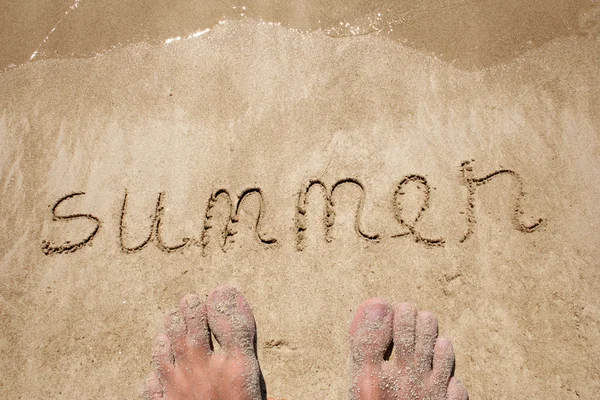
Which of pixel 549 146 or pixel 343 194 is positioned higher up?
pixel 549 146

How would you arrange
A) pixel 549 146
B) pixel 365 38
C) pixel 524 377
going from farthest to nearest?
pixel 365 38
pixel 549 146
pixel 524 377

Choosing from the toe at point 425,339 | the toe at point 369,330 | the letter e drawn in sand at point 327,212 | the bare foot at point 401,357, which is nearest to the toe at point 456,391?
the bare foot at point 401,357

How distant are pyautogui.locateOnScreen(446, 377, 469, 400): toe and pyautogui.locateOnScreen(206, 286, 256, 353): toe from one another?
1.01 m

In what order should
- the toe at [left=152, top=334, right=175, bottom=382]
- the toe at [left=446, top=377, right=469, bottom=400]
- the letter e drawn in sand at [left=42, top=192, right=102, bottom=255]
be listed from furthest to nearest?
the letter e drawn in sand at [left=42, top=192, right=102, bottom=255], the toe at [left=152, top=334, right=175, bottom=382], the toe at [left=446, top=377, right=469, bottom=400]

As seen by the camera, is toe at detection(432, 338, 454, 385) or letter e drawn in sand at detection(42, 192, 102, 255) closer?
toe at detection(432, 338, 454, 385)

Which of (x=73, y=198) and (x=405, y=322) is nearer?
(x=405, y=322)

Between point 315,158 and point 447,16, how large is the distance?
1.11 metres

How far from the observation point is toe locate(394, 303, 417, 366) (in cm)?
211

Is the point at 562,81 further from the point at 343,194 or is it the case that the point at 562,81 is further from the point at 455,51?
the point at 343,194

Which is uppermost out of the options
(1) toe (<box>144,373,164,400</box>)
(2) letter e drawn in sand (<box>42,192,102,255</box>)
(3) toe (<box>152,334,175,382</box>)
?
(2) letter e drawn in sand (<box>42,192,102,255</box>)

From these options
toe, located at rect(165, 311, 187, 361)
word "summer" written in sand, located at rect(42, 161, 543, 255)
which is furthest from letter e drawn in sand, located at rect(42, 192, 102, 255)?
toe, located at rect(165, 311, 187, 361)

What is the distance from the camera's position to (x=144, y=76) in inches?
95.1

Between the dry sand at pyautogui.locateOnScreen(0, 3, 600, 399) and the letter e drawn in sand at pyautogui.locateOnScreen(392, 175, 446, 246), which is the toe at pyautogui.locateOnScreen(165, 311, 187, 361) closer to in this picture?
the dry sand at pyautogui.locateOnScreen(0, 3, 600, 399)

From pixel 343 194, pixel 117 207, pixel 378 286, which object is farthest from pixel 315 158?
pixel 117 207
